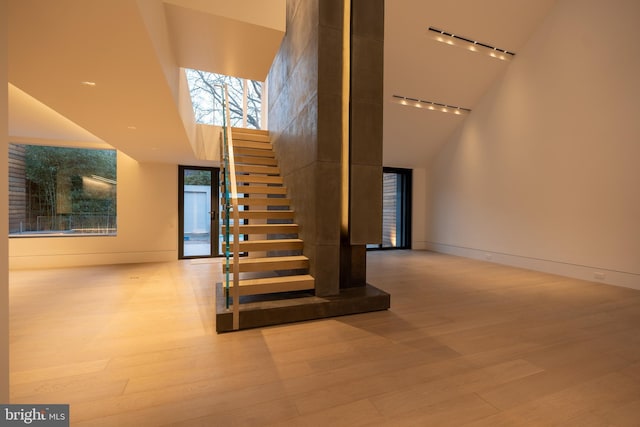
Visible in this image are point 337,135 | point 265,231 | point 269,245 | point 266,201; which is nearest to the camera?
point 337,135

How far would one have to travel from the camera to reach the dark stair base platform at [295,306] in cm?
284

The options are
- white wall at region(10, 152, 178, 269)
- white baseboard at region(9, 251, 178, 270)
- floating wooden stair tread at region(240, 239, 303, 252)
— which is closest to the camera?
floating wooden stair tread at region(240, 239, 303, 252)

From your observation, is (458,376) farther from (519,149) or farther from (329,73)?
(519,149)

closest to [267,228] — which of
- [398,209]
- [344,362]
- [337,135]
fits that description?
[337,135]

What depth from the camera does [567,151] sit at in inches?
199

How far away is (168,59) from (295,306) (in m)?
2.76

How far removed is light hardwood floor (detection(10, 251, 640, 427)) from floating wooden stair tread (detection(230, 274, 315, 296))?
45cm

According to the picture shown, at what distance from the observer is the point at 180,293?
160 inches

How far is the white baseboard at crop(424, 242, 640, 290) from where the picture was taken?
4.38 metres

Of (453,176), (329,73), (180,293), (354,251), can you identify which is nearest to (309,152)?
(329,73)

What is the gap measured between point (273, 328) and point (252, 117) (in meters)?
7.25

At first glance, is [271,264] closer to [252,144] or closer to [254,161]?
[254,161]

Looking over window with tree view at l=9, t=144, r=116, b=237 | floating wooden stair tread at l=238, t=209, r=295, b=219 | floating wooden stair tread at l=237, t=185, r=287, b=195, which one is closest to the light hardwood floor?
floating wooden stair tread at l=238, t=209, r=295, b=219

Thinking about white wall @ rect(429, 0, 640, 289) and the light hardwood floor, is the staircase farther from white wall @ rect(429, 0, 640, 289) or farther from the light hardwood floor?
white wall @ rect(429, 0, 640, 289)
